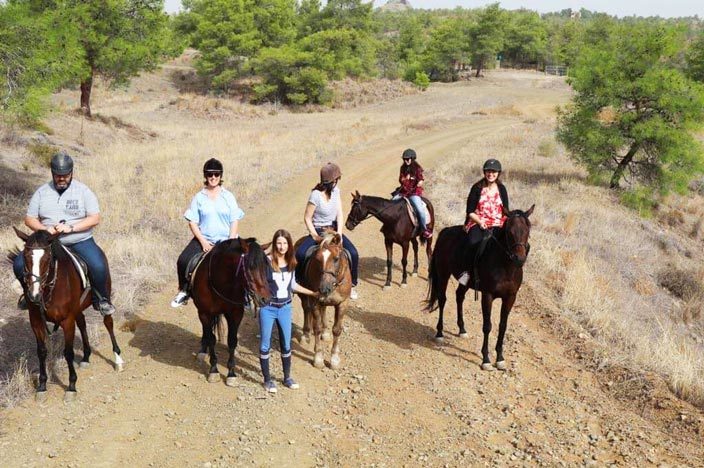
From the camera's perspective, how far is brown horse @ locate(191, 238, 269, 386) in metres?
6.00

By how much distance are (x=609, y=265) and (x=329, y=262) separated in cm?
1099

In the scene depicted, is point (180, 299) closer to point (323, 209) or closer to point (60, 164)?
point (60, 164)

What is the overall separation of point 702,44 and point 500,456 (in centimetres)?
4017

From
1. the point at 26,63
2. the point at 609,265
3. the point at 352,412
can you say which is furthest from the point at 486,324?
the point at 26,63

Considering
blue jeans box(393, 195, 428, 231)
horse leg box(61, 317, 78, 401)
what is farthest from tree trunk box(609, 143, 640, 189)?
horse leg box(61, 317, 78, 401)

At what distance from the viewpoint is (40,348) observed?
655cm

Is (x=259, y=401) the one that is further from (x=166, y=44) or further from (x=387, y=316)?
(x=166, y=44)

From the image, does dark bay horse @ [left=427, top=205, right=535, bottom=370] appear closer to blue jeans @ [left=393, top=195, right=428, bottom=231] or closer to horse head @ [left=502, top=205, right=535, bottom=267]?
horse head @ [left=502, top=205, right=535, bottom=267]

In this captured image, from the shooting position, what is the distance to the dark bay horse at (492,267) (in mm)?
6785

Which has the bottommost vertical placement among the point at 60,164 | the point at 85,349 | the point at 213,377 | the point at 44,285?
the point at 213,377

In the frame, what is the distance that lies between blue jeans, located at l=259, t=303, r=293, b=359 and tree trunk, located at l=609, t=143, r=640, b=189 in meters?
20.7

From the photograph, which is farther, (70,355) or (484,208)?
(484,208)

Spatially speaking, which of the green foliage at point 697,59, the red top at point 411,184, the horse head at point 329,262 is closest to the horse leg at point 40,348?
the horse head at point 329,262

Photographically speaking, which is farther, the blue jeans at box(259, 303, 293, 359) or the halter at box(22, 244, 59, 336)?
the blue jeans at box(259, 303, 293, 359)
